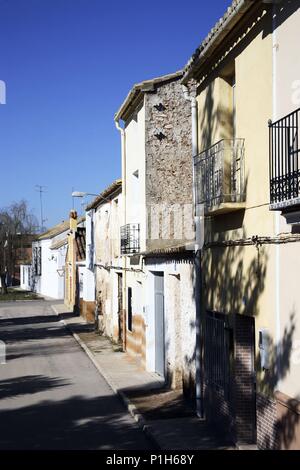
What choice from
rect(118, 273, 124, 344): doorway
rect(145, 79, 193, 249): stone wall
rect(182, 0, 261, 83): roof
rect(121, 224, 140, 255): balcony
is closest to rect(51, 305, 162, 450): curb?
rect(118, 273, 124, 344): doorway

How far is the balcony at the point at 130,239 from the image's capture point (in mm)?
18078

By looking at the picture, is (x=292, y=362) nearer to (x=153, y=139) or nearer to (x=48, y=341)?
(x=153, y=139)

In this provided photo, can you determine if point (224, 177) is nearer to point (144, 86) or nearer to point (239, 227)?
point (239, 227)

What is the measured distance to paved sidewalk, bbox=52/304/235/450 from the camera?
33.2ft

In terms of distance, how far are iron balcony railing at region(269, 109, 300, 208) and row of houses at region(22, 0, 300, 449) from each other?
0.06ft

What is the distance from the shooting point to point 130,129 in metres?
19.6

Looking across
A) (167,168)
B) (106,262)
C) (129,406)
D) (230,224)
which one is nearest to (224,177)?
(230,224)

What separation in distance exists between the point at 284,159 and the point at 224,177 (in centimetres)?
211

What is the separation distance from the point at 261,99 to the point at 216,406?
5052mm

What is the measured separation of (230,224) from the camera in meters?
9.88

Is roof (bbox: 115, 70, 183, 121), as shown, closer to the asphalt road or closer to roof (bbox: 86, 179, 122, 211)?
roof (bbox: 86, 179, 122, 211)

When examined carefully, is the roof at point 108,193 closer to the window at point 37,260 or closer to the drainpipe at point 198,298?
the drainpipe at point 198,298

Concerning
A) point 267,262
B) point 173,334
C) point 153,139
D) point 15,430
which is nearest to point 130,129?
point 153,139

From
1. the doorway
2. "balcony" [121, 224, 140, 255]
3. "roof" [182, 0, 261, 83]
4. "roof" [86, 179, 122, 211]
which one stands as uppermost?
"roof" [182, 0, 261, 83]
